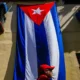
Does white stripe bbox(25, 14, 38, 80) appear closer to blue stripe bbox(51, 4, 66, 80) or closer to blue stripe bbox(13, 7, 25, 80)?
blue stripe bbox(13, 7, 25, 80)

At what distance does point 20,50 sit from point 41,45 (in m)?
Result: 0.62

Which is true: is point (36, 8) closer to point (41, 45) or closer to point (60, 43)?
point (41, 45)

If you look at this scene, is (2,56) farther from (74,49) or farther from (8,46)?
(74,49)

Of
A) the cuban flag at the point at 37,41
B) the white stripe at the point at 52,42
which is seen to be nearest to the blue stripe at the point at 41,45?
the cuban flag at the point at 37,41

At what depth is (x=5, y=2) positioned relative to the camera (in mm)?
9914

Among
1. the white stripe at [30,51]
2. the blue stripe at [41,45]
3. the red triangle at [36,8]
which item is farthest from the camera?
the red triangle at [36,8]

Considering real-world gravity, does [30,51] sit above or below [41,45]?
below

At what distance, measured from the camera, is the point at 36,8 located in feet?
30.3

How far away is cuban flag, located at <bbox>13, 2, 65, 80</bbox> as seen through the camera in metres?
8.43

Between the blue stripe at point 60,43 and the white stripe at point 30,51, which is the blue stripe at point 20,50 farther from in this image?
the blue stripe at point 60,43

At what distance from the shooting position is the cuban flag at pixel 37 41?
8.43 metres

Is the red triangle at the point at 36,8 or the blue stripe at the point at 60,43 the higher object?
the red triangle at the point at 36,8

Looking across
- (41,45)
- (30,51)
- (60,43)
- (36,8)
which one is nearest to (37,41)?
(41,45)

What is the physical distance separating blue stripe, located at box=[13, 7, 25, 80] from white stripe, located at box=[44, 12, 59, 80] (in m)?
0.72
